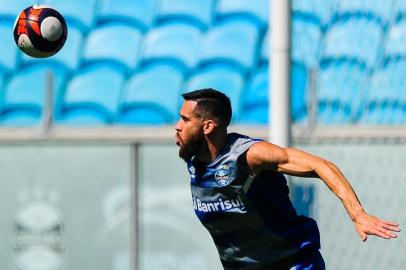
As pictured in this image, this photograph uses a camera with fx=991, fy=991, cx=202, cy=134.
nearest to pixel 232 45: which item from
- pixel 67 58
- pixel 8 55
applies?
pixel 67 58

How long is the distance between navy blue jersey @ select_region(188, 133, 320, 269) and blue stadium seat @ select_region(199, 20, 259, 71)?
539cm

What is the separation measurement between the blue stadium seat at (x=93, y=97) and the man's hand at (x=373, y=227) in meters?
5.57

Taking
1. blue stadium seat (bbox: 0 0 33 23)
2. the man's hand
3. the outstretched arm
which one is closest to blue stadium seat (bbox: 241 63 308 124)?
blue stadium seat (bbox: 0 0 33 23)

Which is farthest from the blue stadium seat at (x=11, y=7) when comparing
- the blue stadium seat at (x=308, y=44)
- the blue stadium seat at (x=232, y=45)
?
the blue stadium seat at (x=308, y=44)

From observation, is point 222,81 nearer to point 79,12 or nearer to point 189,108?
point 79,12

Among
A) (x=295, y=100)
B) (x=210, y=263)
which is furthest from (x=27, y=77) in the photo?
(x=210, y=263)

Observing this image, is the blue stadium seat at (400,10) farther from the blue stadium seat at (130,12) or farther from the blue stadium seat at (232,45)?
the blue stadium seat at (130,12)

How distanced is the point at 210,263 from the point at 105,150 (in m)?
1.09

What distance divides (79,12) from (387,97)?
4625mm

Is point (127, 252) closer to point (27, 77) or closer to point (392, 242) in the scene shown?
point (392, 242)

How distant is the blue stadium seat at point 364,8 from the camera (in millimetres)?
6743

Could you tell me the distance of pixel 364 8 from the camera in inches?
291

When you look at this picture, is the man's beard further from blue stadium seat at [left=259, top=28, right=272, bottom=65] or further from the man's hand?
blue stadium seat at [left=259, top=28, right=272, bottom=65]

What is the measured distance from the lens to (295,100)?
8.22 metres
